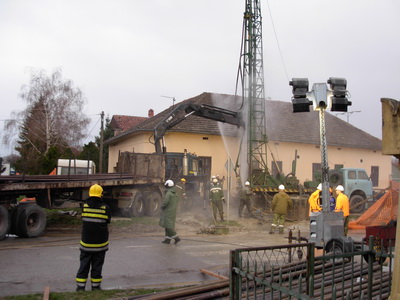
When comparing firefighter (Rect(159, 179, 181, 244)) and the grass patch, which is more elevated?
firefighter (Rect(159, 179, 181, 244))

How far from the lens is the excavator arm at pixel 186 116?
70.4 ft

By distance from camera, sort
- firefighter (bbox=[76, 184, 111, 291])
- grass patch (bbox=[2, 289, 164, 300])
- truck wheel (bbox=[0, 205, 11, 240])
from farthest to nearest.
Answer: truck wheel (bbox=[0, 205, 11, 240]), firefighter (bbox=[76, 184, 111, 291]), grass patch (bbox=[2, 289, 164, 300])

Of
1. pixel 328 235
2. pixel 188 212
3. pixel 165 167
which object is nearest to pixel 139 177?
pixel 165 167

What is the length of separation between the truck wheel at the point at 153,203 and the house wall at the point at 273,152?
9.00 meters

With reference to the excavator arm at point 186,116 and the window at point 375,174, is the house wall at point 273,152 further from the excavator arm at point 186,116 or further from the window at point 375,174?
the excavator arm at point 186,116

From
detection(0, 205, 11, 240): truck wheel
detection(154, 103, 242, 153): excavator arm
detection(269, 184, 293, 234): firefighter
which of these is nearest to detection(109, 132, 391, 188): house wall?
detection(154, 103, 242, 153): excavator arm

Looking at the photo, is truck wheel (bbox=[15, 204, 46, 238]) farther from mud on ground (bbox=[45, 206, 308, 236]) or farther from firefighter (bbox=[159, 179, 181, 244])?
firefighter (bbox=[159, 179, 181, 244])

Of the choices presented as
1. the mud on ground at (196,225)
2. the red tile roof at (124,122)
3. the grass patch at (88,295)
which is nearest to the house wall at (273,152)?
the mud on ground at (196,225)

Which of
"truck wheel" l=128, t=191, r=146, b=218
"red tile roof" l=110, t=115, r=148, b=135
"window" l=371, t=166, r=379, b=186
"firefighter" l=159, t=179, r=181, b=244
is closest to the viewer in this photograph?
"firefighter" l=159, t=179, r=181, b=244

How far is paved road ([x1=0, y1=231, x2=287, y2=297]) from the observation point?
8078mm

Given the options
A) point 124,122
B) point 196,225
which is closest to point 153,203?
point 196,225

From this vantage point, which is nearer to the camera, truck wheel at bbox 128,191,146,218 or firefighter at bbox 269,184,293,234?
firefighter at bbox 269,184,293,234

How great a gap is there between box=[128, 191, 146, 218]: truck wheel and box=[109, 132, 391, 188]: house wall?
31.4 ft

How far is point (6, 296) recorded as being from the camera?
6617 mm
